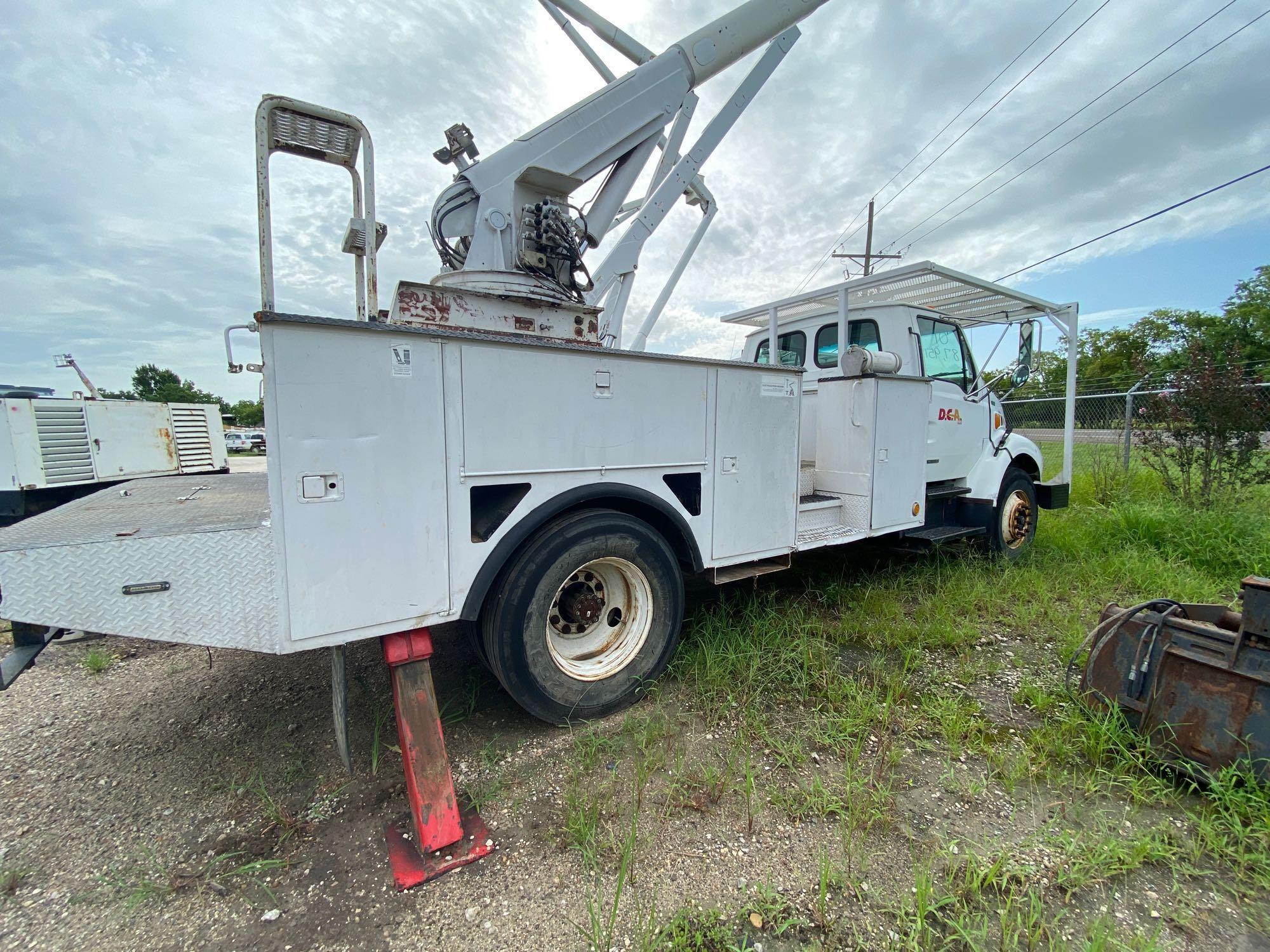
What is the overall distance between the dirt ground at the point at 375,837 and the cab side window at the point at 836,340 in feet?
9.51

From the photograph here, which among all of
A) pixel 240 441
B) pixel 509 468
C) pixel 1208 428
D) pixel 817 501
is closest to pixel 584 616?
pixel 509 468

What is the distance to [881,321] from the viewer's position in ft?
15.0

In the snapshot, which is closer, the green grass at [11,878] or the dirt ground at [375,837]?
the dirt ground at [375,837]

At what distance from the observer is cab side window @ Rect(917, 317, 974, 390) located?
464 centimetres

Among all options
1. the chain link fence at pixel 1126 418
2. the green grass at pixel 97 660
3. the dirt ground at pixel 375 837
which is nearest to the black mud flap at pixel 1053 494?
the chain link fence at pixel 1126 418

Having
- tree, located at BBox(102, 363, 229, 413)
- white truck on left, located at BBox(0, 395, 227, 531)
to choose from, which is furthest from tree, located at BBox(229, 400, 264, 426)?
white truck on left, located at BBox(0, 395, 227, 531)

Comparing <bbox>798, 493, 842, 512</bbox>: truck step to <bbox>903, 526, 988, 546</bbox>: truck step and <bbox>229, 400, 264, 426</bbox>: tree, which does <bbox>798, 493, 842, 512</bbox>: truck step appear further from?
<bbox>229, 400, 264, 426</bbox>: tree

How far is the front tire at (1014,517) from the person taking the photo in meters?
5.12

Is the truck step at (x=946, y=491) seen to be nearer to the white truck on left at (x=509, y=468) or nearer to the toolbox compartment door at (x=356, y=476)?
the white truck on left at (x=509, y=468)

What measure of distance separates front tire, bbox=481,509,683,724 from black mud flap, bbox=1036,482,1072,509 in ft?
15.9

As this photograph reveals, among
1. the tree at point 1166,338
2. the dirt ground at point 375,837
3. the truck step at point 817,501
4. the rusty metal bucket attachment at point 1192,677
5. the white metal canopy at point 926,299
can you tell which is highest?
the tree at point 1166,338

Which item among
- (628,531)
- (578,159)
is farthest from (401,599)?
(578,159)

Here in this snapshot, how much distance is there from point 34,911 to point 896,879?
9.09 feet

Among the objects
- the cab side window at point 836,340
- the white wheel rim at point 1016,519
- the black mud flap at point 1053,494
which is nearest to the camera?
the cab side window at point 836,340
